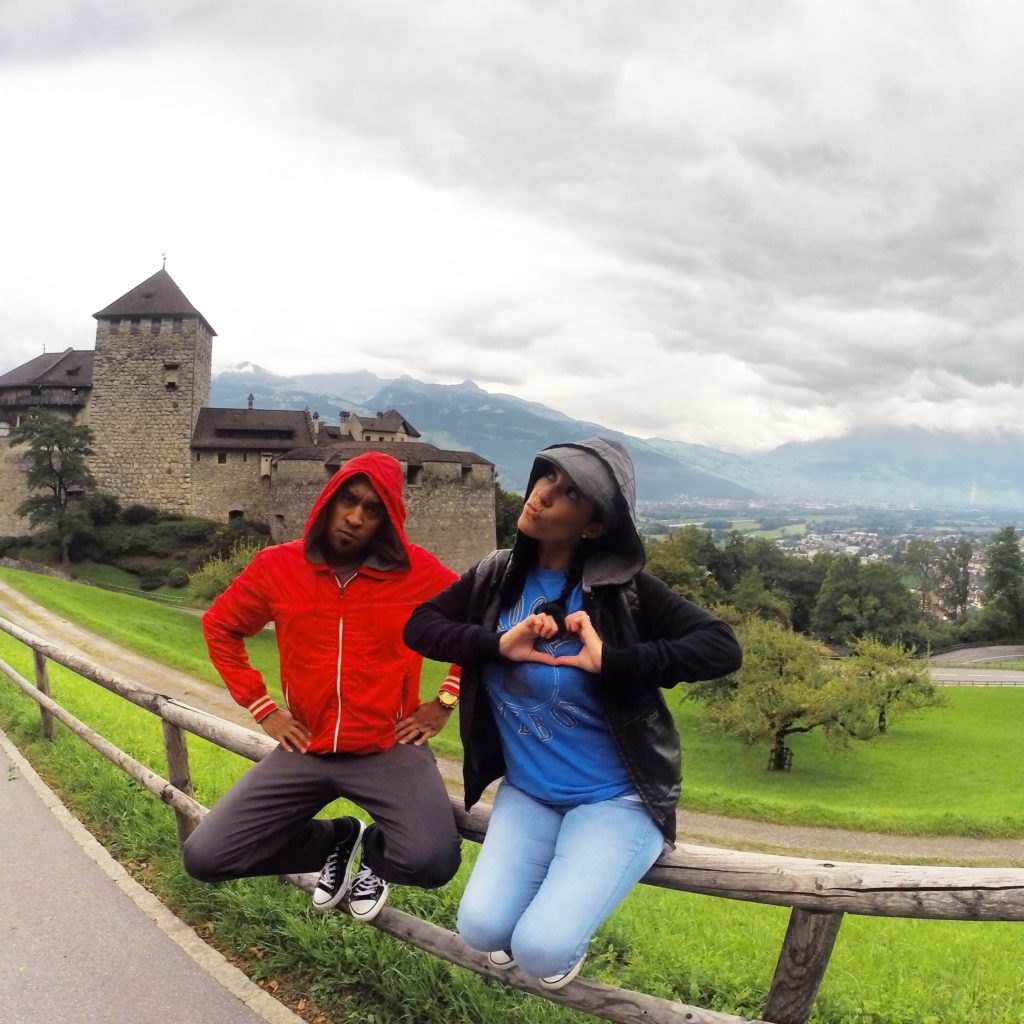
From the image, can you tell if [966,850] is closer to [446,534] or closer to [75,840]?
[75,840]

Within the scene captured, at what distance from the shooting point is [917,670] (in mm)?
27359

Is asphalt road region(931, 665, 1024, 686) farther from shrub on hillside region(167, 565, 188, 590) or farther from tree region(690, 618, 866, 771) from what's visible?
shrub on hillside region(167, 565, 188, 590)

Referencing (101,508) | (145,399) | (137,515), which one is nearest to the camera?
(101,508)

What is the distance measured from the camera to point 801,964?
8.43 ft

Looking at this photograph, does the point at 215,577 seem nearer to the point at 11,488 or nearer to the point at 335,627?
the point at 11,488

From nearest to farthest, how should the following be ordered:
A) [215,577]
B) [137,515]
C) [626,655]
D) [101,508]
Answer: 1. [626,655]
2. [215,577]
3. [101,508]
4. [137,515]

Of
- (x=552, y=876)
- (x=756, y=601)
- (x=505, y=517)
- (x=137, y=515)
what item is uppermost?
(x=552, y=876)

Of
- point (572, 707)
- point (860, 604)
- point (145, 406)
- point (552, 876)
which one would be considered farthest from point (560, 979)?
point (860, 604)

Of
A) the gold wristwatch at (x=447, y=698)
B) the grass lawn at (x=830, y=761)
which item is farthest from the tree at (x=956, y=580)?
the gold wristwatch at (x=447, y=698)

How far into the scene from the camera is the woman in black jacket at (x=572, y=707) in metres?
2.68

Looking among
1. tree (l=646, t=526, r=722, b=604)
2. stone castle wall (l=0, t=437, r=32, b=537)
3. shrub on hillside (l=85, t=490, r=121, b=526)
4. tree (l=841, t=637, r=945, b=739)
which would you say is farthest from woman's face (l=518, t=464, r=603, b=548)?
stone castle wall (l=0, t=437, r=32, b=537)

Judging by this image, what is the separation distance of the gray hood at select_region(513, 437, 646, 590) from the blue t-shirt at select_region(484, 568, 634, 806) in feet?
0.46

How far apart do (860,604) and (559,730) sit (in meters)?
64.7

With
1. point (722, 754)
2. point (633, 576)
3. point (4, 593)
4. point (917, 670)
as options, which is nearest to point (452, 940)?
point (633, 576)
